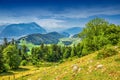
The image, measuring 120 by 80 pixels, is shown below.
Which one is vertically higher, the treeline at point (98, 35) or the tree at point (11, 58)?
the treeline at point (98, 35)

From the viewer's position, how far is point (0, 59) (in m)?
120

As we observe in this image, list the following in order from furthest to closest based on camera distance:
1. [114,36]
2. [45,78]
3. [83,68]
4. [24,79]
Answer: [114,36], [24,79], [45,78], [83,68]

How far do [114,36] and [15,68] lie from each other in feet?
250

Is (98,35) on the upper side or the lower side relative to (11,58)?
upper

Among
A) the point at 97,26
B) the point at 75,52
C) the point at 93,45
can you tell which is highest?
the point at 97,26

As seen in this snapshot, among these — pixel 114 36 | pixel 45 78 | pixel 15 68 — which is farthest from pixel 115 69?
pixel 15 68

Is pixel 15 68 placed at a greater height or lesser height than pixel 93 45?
lesser

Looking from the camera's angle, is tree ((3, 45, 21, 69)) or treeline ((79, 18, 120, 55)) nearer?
treeline ((79, 18, 120, 55))

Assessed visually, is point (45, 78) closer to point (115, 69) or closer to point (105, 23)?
point (115, 69)

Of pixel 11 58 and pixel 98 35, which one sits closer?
pixel 98 35

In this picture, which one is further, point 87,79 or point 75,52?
point 75,52

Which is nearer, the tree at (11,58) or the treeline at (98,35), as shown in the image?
the treeline at (98,35)

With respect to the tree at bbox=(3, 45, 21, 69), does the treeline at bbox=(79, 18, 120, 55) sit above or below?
above

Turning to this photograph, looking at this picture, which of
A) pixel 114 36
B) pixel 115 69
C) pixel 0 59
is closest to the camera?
pixel 115 69
